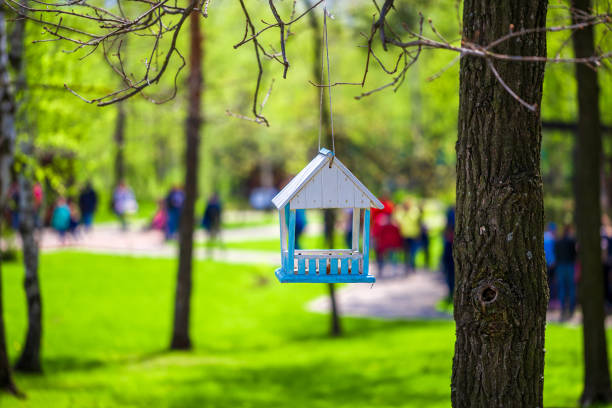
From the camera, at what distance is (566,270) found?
13.3m

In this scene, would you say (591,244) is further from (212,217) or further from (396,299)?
(212,217)

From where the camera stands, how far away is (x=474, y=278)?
3891 millimetres

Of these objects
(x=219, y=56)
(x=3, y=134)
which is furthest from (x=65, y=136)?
(x=219, y=56)

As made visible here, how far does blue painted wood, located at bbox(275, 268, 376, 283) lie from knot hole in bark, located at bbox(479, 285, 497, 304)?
65 cm

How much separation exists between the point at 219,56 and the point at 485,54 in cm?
2532

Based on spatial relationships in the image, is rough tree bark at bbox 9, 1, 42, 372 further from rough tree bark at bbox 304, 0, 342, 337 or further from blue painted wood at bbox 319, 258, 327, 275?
blue painted wood at bbox 319, 258, 327, 275

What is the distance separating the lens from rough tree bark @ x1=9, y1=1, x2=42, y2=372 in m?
9.20

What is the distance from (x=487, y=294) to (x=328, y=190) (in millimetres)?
1100

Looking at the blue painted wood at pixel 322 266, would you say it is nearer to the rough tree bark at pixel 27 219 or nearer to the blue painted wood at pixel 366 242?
the blue painted wood at pixel 366 242

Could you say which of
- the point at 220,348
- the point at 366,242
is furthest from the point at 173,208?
the point at 366,242

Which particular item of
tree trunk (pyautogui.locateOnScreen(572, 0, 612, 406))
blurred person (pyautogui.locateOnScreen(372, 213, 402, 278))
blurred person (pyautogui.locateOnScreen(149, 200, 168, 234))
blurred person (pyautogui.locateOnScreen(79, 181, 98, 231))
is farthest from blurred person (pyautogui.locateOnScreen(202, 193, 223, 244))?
tree trunk (pyautogui.locateOnScreen(572, 0, 612, 406))

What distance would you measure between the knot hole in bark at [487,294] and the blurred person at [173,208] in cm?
2011

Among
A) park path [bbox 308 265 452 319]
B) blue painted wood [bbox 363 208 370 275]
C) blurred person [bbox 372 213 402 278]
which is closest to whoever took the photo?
blue painted wood [bbox 363 208 370 275]

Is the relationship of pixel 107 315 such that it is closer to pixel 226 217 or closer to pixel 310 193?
pixel 310 193
